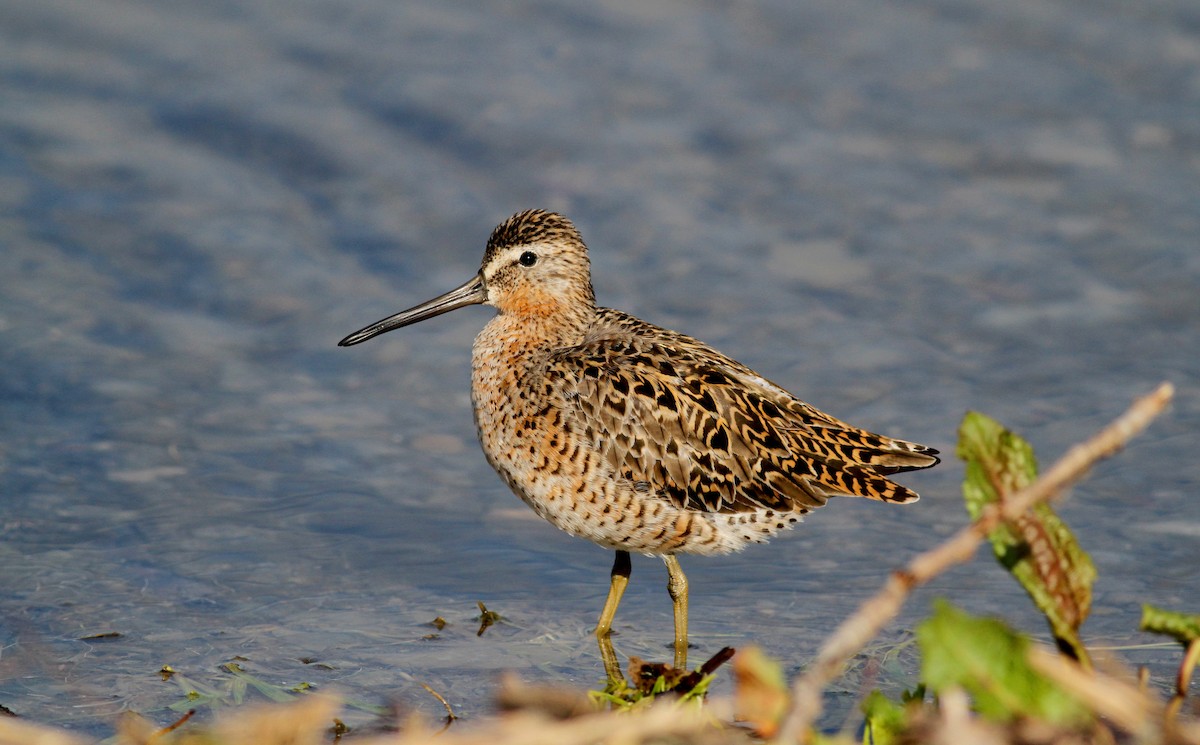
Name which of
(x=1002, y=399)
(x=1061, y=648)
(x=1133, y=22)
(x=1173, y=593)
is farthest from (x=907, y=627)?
(x=1133, y=22)

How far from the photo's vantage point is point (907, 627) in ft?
17.6

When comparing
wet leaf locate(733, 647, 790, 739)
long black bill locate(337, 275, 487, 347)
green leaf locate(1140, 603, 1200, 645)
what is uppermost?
long black bill locate(337, 275, 487, 347)

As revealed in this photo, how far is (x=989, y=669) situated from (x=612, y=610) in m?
2.89

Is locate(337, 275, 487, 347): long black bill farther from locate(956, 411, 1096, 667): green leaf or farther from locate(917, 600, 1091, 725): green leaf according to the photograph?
locate(917, 600, 1091, 725): green leaf

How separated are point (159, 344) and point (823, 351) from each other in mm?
3238

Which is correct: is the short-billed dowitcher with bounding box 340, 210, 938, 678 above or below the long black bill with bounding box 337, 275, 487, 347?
below

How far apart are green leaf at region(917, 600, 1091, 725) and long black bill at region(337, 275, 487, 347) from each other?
11.2 feet

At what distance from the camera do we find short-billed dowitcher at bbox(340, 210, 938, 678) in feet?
16.8

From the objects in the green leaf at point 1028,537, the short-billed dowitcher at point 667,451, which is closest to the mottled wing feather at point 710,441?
the short-billed dowitcher at point 667,451

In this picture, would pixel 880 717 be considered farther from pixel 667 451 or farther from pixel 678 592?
pixel 678 592

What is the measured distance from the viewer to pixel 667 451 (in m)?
5.15

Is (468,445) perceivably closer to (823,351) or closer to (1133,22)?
(823,351)

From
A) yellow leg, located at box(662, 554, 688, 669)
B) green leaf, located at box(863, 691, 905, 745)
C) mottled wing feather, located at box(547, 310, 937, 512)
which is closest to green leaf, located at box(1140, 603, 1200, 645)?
green leaf, located at box(863, 691, 905, 745)

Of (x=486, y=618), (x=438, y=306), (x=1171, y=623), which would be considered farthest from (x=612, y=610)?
(x=1171, y=623)
